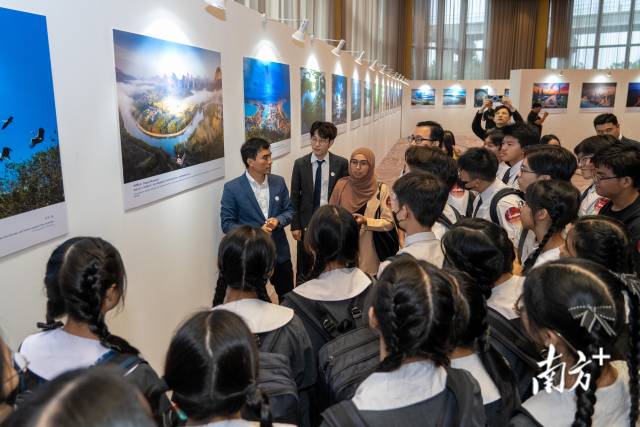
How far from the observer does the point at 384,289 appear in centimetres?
154

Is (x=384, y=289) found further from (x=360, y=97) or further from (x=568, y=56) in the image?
(x=568, y=56)

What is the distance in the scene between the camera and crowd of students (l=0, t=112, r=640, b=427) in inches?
51.4

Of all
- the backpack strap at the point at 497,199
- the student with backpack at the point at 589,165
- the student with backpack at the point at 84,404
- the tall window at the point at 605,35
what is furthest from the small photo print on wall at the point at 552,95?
the student with backpack at the point at 84,404

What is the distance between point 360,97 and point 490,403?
10.9 meters

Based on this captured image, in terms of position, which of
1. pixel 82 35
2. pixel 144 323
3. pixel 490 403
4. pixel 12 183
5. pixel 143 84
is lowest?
pixel 144 323

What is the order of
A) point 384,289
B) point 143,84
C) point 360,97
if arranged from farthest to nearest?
point 360,97, point 143,84, point 384,289

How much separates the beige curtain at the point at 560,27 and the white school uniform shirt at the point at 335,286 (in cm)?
2747

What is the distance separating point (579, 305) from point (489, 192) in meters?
2.42

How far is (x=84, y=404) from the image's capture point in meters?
0.82

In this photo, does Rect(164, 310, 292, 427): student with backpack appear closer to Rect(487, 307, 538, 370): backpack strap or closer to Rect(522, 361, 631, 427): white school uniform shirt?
Rect(522, 361, 631, 427): white school uniform shirt

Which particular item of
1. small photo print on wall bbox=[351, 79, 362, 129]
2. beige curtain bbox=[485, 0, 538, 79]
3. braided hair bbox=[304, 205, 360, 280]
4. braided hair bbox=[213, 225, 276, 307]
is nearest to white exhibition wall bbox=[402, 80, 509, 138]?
beige curtain bbox=[485, 0, 538, 79]

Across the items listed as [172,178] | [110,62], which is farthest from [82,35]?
[172,178]

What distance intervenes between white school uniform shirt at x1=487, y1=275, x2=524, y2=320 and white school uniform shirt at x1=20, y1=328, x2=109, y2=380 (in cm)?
163

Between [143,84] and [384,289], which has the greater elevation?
[143,84]
